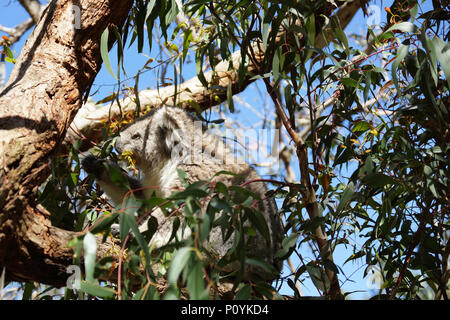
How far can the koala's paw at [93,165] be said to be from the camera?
3.19m

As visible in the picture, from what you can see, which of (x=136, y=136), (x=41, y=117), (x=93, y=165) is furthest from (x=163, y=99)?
(x=41, y=117)

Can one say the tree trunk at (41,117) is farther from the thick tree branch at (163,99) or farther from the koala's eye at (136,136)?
the thick tree branch at (163,99)

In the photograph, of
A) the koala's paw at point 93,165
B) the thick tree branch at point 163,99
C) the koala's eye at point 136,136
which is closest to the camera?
the koala's paw at point 93,165

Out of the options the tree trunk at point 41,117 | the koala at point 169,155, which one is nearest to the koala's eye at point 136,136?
the koala at point 169,155

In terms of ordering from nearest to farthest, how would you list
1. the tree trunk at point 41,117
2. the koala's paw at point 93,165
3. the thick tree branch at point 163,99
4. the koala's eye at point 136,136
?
the tree trunk at point 41,117
the koala's paw at point 93,165
the koala's eye at point 136,136
the thick tree branch at point 163,99

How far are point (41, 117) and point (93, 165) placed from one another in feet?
3.95

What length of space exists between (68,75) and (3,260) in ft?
3.14

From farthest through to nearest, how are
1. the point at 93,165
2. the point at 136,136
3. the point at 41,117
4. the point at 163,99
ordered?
the point at 163,99
the point at 136,136
the point at 93,165
the point at 41,117

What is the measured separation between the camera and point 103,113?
4020mm

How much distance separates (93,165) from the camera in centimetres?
320

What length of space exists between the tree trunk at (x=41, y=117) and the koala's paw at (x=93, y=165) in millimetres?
871

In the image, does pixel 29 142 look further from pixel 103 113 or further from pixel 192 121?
pixel 103 113

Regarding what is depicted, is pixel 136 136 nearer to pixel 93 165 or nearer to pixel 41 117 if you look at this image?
pixel 93 165
